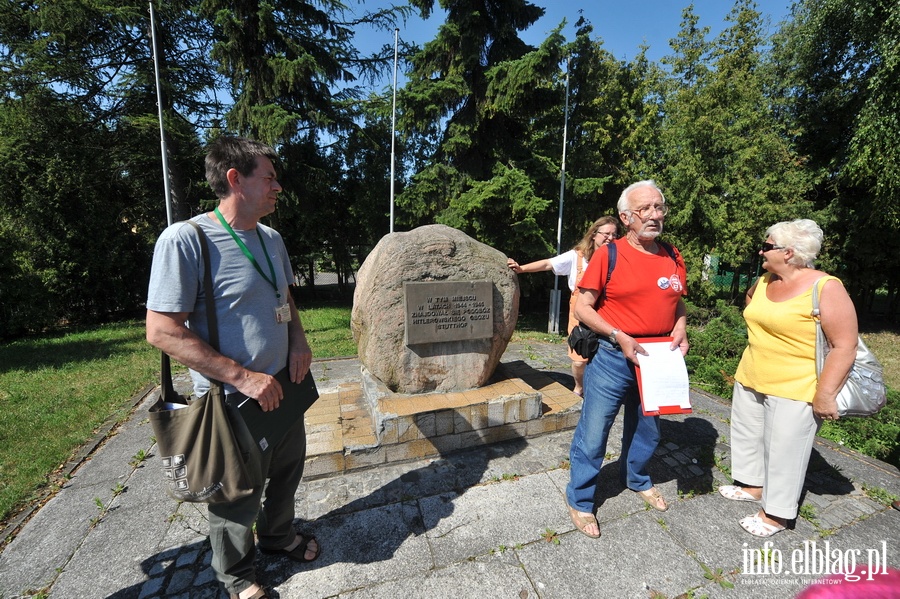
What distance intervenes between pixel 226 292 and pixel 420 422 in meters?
1.99

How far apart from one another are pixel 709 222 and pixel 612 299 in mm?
7513

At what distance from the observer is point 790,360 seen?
2289 mm

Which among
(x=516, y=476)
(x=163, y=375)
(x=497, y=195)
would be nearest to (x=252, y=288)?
(x=163, y=375)

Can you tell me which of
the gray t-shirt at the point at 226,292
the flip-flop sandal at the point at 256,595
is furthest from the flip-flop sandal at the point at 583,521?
the gray t-shirt at the point at 226,292

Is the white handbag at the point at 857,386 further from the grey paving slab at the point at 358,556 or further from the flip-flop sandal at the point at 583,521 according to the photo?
the grey paving slab at the point at 358,556

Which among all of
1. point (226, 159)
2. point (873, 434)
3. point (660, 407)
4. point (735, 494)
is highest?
point (226, 159)

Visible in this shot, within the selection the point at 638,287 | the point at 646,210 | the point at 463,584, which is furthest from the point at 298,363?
the point at 646,210

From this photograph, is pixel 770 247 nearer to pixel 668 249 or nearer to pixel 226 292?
pixel 668 249

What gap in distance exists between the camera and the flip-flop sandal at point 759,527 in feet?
7.86

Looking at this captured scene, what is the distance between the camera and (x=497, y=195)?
895cm

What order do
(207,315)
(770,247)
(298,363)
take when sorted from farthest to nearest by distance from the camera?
(770,247), (298,363), (207,315)

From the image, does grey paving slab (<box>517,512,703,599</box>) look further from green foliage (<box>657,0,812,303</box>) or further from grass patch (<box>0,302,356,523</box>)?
green foliage (<box>657,0,812,303</box>)

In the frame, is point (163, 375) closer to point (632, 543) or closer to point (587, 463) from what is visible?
point (587, 463)

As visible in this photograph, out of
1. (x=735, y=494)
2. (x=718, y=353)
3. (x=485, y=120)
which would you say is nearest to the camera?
(x=735, y=494)
